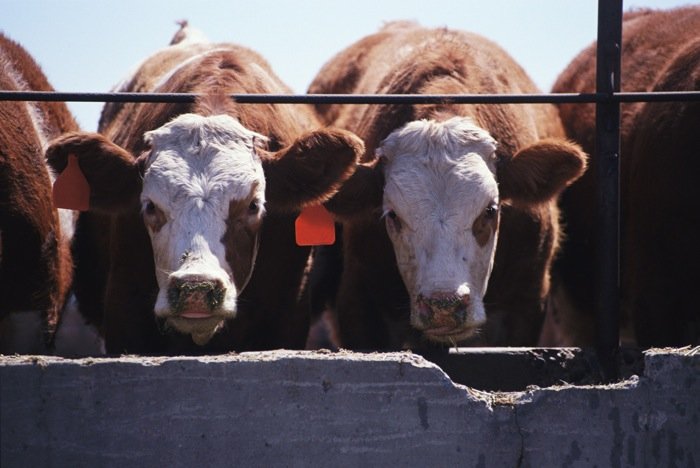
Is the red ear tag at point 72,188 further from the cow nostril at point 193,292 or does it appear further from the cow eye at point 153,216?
the cow nostril at point 193,292

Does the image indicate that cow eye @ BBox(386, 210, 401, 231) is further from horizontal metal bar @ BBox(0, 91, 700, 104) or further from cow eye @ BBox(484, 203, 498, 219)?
horizontal metal bar @ BBox(0, 91, 700, 104)

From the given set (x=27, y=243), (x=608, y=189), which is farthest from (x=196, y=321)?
(x=608, y=189)

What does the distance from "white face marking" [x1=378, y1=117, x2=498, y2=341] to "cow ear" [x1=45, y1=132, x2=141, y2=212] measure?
130 centimetres

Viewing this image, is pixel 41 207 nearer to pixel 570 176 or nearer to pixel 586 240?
pixel 570 176

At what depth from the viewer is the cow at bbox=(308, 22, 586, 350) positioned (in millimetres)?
4883

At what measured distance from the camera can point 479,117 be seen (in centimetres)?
573

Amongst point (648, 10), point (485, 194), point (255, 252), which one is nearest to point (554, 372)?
point (485, 194)

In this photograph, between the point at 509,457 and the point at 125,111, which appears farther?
the point at 125,111

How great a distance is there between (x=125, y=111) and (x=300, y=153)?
2.11 m

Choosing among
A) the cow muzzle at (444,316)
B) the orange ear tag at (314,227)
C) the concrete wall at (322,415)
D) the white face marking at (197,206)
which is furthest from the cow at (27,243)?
the concrete wall at (322,415)

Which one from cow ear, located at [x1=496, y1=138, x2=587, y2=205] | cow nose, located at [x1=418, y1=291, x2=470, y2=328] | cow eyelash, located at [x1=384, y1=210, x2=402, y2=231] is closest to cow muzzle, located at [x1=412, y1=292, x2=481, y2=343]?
cow nose, located at [x1=418, y1=291, x2=470, y2=328]

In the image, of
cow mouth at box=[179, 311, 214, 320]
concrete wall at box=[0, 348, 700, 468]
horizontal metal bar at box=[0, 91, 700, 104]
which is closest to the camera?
concrete wall at box=[0, 348, 700, 468]

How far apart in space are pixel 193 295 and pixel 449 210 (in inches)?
55.2

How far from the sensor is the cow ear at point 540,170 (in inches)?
207
